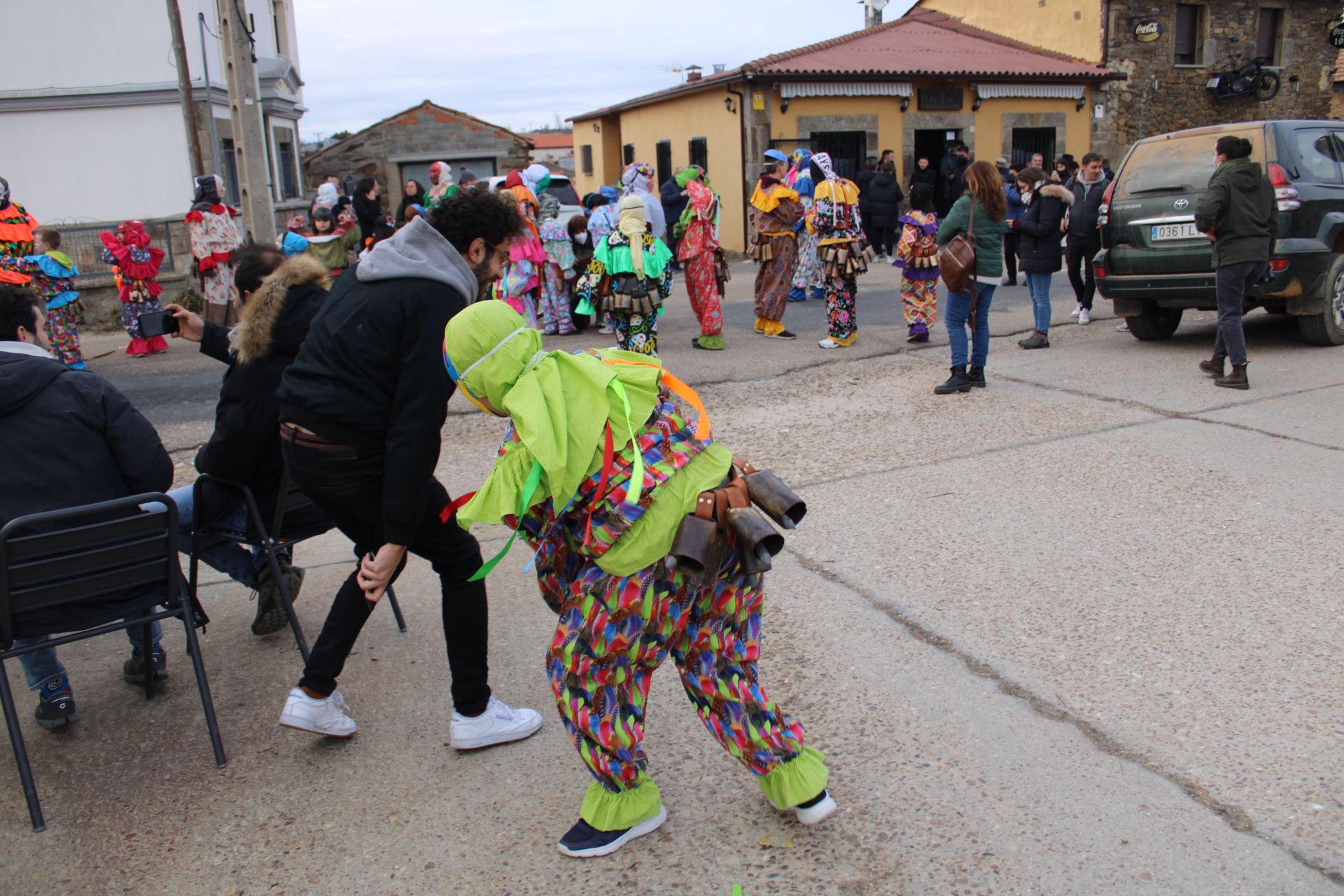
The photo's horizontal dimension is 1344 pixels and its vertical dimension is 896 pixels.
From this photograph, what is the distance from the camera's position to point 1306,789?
2697 mm

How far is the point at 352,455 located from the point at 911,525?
2.87 m

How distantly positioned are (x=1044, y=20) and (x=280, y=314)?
26.1m

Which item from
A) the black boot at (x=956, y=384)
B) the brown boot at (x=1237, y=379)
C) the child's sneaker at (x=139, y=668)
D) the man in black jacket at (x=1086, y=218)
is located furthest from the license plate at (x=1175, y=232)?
the child's sneaker at (x=139, y=668)

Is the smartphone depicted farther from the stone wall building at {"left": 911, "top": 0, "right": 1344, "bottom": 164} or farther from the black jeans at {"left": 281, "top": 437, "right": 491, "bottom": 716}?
the stone wall building at {"left": 911, "top": 0, "right": 1344, "bottom": 164}

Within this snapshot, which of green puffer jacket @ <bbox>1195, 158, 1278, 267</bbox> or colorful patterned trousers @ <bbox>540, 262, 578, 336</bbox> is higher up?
green puffer jacket @ <bbox>1195, 158, 1278, 267</bbox>

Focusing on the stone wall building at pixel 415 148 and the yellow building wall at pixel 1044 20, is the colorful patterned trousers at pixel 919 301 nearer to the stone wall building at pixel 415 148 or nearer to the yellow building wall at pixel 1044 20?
the yellow building wall at pixel 1044 20

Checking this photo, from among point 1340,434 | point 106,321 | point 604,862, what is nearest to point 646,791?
point 604,862

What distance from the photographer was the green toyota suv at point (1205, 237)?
791 centimetres

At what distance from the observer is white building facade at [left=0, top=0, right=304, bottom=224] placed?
17.2m

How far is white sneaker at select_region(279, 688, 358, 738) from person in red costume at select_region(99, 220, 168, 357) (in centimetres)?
879

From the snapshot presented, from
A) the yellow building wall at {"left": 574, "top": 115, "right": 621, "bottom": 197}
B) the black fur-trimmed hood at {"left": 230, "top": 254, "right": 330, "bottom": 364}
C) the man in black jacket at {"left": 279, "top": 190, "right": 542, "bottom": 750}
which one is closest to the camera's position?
the man in black jacket at {"left": 279, "top": 190, "right": 542, "bottom": 750}

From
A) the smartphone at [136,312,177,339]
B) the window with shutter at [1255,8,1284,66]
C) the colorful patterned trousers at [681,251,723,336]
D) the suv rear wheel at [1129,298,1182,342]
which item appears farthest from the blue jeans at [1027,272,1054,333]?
the window with shutter at [1255,8,1284,66]

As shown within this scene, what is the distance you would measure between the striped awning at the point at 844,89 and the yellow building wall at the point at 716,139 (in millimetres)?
1138

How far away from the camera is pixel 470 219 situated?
9.56 feet
